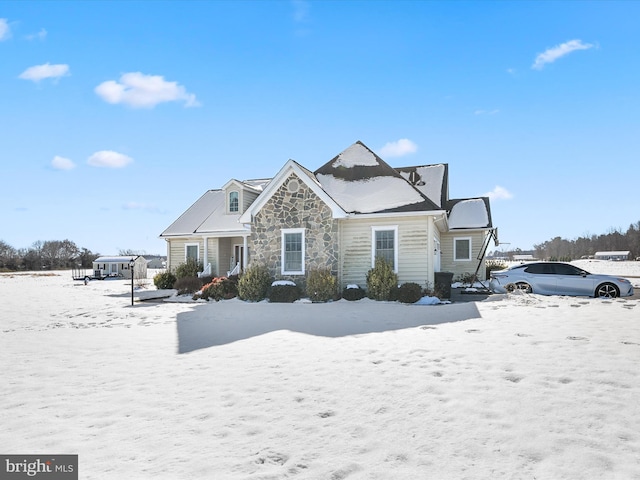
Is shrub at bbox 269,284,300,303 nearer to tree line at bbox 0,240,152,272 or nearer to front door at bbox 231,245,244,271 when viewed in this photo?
front door at bbox 231,245,244,271

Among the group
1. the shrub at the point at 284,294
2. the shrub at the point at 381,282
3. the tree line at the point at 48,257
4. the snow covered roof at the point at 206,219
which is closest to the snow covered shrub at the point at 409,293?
the shrub at the point at 381,282

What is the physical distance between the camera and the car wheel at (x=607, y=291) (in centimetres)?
1636

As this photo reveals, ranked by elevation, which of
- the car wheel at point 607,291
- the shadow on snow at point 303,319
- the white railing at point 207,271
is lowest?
the shadow on snow at point 303,319

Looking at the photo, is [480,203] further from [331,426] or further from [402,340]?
[331,426]

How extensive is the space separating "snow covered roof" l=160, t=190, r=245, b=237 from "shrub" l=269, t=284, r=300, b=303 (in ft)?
25.4

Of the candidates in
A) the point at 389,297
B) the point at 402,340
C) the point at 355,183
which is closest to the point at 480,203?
the point at 355,183

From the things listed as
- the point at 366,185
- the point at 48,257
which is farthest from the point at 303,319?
the point at 48,257

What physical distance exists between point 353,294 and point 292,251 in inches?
129

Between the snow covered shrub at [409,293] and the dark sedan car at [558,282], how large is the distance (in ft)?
16.5

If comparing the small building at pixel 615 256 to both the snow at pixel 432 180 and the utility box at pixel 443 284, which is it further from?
the utility box at pixel 443 284

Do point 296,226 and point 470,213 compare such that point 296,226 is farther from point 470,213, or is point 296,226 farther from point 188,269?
point 470,213

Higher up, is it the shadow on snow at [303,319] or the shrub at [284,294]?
the shrub at [284,294]

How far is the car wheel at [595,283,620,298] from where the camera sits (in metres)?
16.4

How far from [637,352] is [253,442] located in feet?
21.7
